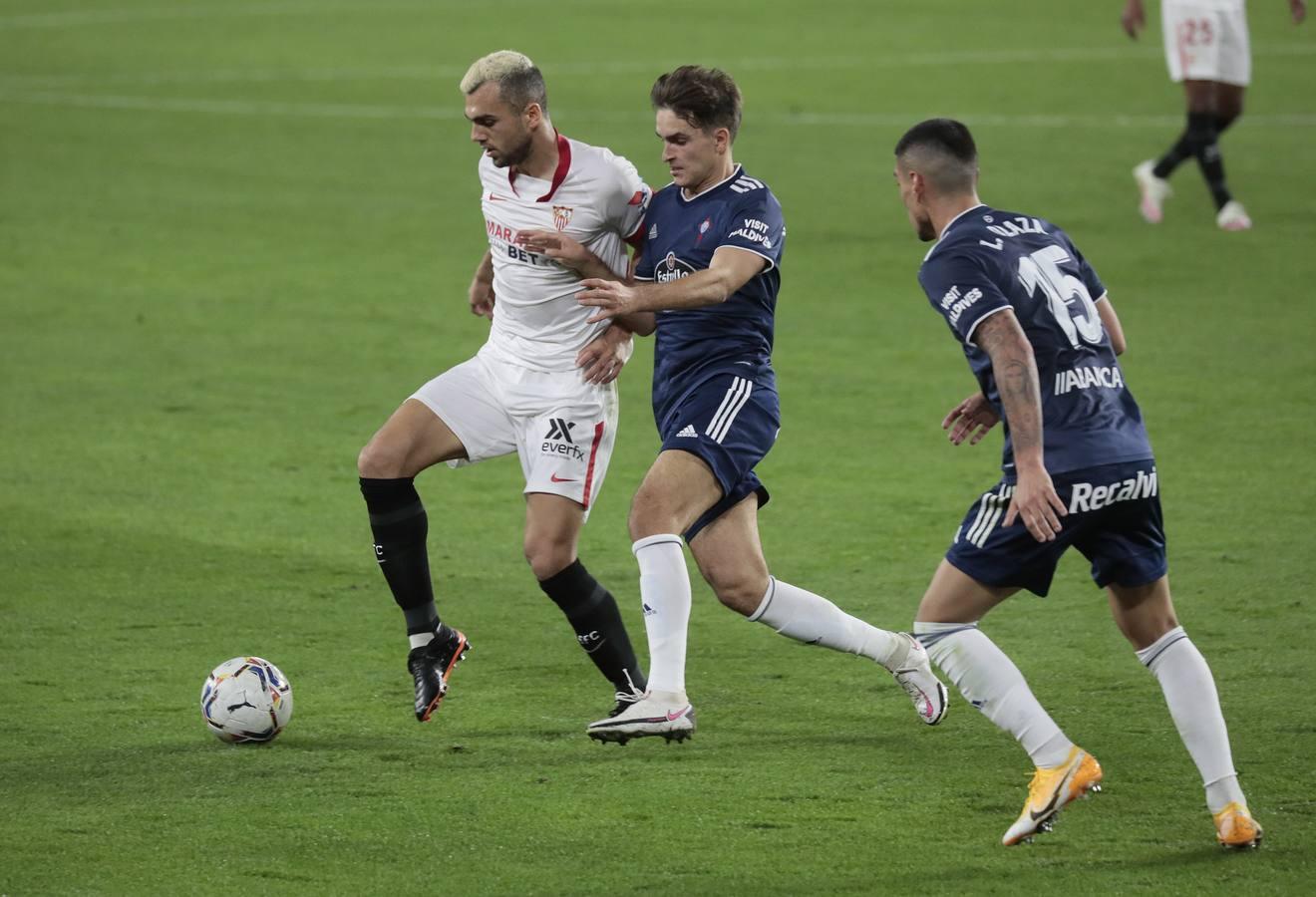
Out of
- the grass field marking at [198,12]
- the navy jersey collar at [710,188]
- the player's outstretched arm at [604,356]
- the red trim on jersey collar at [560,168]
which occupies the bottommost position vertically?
the player's outstretched arm at [604,356]

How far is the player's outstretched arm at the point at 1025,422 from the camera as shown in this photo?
5105mm

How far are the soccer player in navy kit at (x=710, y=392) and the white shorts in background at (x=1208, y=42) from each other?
9.50 meters

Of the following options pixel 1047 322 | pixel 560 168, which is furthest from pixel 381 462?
pixel 1047 322

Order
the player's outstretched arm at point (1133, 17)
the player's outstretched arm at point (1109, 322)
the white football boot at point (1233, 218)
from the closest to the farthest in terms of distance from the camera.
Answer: the player's outstretched arm at point (1109, 322), the white football boot at point (1233, 218), the player's outstretched arm at point (1133, 17)

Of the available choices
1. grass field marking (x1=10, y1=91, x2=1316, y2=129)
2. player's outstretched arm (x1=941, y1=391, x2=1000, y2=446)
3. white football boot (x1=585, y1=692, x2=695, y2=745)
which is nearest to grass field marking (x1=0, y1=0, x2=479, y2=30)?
grass field marking (x1=10, y1=91, x2=1316, y2=129)

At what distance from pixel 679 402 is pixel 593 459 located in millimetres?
437

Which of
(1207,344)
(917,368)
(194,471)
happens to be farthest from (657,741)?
(1207,344)

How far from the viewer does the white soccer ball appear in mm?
6270

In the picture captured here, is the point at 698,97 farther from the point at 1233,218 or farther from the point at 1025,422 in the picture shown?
the point at 1233,218

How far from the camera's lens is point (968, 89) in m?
21.4

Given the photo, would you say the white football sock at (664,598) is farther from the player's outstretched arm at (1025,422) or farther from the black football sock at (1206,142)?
the black football sock at (1206,142)

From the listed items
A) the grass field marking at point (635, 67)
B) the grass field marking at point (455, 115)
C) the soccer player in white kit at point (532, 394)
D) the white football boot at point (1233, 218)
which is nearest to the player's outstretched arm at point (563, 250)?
the soccer player in white kit at point (532, 394)

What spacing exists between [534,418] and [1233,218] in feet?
33.5

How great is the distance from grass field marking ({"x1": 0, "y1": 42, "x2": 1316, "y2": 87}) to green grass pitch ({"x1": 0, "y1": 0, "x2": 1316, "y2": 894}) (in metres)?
0.98
